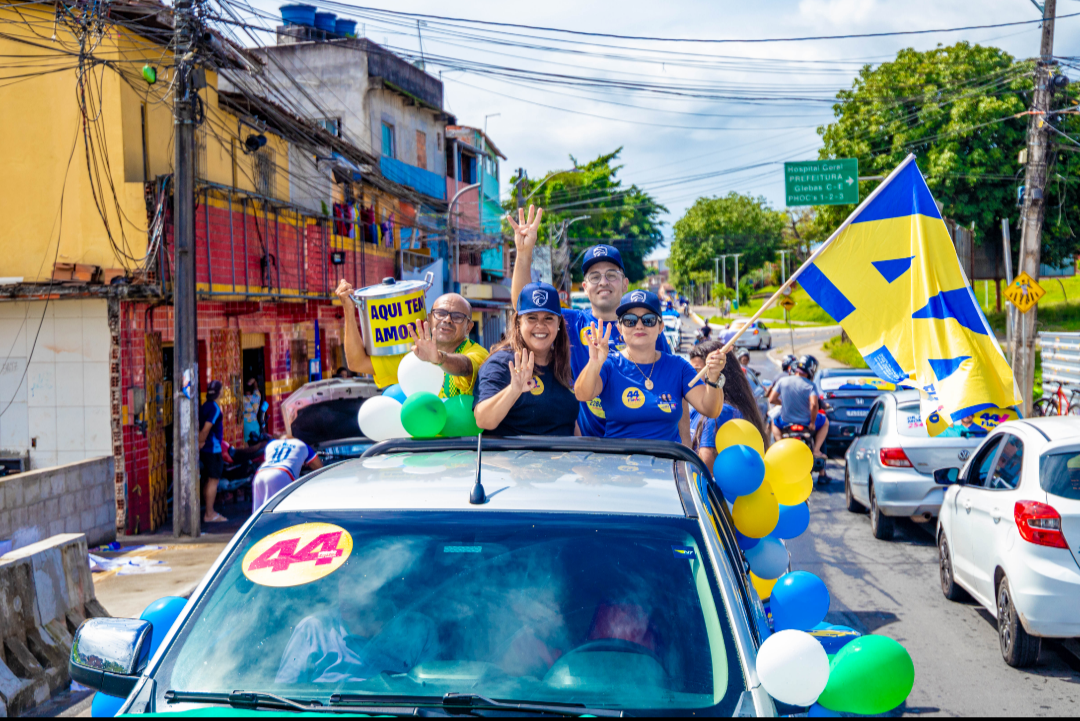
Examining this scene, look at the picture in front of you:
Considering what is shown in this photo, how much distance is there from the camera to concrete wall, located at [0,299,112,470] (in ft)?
40.8

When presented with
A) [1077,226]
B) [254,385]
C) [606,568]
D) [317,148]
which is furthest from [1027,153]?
[1077,226]

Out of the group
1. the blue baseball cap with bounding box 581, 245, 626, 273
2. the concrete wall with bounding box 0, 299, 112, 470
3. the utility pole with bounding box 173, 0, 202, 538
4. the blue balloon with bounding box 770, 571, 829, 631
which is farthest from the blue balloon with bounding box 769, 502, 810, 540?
the concrete wall with bounding box 0, 299, 112, 470

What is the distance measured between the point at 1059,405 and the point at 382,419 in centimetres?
1547

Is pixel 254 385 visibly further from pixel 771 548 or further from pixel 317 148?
pixel 771 548

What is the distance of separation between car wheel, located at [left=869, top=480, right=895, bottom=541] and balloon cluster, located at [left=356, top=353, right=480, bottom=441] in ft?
20.7

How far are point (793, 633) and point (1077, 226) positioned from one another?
40.5 meters

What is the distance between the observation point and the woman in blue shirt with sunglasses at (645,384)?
4.33m

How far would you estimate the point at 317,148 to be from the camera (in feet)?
60.4

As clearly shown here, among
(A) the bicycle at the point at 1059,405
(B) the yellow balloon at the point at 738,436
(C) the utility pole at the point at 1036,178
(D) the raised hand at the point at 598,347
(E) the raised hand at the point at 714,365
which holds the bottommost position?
(A) the bicycle at the point at 1059,405

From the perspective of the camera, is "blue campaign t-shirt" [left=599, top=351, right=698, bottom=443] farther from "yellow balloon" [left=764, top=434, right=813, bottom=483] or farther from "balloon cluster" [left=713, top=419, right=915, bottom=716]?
"yellow balloon" [left=764, top=434, right=813, bottom=483]

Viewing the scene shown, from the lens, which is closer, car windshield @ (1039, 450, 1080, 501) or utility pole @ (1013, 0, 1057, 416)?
car windshield @ (1039, 450, 1080, 501)

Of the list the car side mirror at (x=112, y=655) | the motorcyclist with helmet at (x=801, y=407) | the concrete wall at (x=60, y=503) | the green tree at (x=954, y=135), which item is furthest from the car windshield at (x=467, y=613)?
the green tree at (x=954, y=135)

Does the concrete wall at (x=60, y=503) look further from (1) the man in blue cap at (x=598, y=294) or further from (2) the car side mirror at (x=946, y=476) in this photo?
(2) the car side mirror at (x=946, y=476)

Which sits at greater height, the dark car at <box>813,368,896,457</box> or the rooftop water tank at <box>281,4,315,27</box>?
the rooftop water tank at <box>281,4,315,27</box>
